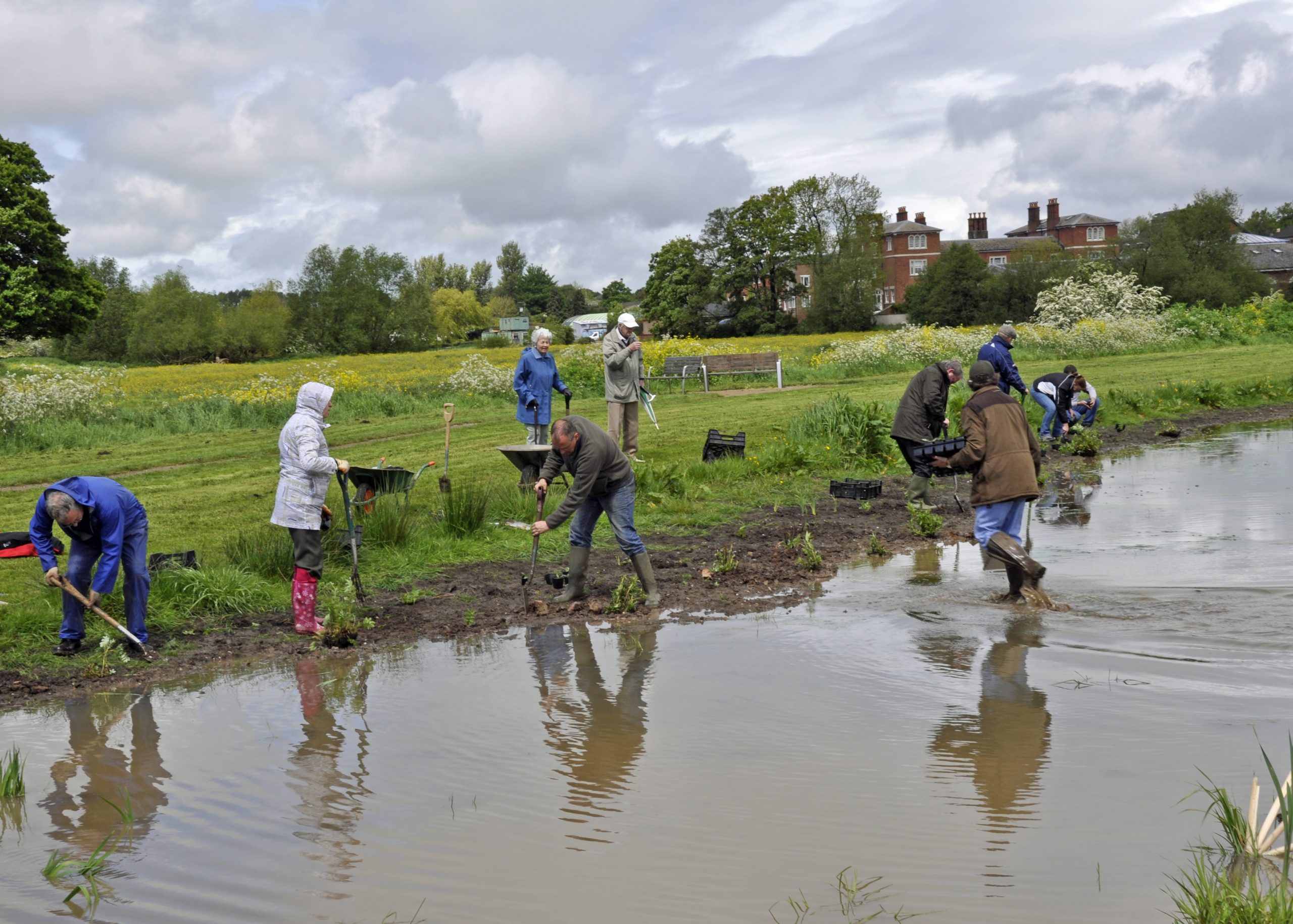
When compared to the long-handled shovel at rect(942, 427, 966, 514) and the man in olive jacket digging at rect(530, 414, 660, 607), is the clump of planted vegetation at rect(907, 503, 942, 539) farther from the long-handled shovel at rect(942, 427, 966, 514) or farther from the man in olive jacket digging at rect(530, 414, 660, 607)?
the man in olive jacket digging at rect(530, 414, 660, 607)

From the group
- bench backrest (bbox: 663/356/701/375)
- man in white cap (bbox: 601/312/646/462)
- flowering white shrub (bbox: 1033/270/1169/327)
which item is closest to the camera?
man in white cap (bbox: 601/312/646/462)

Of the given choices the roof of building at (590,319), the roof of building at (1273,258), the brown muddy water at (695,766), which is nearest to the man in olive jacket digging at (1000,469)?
the brown muddy water at (695,766)

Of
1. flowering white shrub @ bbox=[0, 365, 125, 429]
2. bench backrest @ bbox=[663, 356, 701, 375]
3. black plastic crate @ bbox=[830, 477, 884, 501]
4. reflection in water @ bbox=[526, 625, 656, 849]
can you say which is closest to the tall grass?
reflection in water @ bbox=[526, 625, 656, 849]

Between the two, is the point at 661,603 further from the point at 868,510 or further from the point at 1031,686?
the point at 868,510

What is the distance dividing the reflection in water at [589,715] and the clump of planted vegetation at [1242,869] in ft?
6.97

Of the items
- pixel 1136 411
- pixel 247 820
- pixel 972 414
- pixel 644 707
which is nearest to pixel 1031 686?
pixel 644 707

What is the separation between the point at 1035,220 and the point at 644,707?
368 feet

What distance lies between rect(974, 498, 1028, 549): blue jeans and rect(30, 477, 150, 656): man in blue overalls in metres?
5.97

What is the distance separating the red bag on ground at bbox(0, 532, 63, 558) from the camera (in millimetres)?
7371

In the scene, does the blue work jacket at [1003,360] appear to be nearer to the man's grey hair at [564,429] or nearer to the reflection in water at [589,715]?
the man's grey hair at [564,429]

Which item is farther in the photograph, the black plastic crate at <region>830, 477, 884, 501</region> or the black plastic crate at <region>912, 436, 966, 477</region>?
the black plastic crate at <region>830, 477, 884, 501</region>

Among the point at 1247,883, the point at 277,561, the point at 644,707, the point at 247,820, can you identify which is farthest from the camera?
the point at 277,561

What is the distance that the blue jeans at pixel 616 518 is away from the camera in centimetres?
852

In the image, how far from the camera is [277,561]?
938 cm
